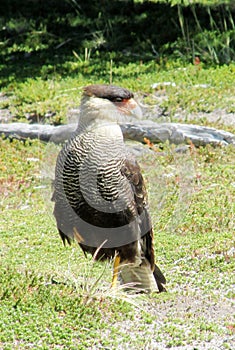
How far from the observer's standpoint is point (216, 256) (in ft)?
21.0

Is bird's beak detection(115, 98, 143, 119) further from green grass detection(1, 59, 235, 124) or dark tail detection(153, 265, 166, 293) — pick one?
green grass detection(1, 59, 235, 124)

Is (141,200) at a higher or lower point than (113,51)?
higher

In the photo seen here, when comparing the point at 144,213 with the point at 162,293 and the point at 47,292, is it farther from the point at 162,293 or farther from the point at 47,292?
the point at 47,292

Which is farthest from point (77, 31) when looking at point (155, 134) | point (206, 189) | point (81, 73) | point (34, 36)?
point (206, 189)

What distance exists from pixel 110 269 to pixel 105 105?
1.27 m

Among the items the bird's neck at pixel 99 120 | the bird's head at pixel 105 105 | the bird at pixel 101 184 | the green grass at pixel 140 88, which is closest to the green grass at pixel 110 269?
the bird at pixel 101 184

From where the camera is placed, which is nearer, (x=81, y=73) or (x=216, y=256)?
(x=216, y=256)

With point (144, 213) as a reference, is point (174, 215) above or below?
below

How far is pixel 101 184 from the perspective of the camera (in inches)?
215

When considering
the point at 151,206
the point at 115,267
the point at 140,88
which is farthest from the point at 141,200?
the point at 140,88

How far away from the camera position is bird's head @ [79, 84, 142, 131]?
5.55 m

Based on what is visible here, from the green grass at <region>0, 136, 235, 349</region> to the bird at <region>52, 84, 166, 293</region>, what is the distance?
0.77 feet

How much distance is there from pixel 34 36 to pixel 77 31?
74 centimetres

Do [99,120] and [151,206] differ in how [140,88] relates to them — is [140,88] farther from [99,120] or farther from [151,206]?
[99,120]
